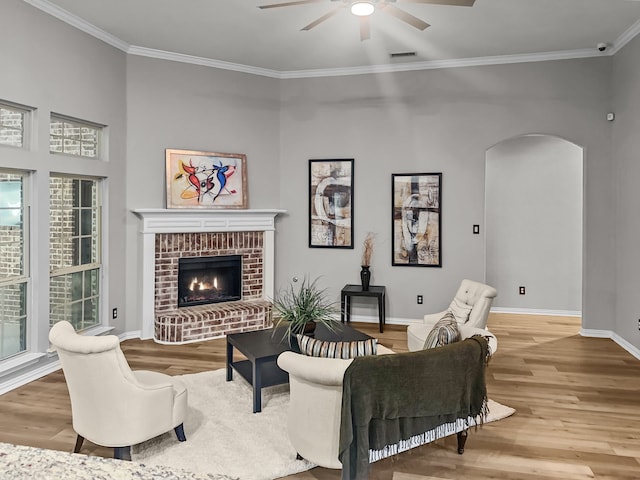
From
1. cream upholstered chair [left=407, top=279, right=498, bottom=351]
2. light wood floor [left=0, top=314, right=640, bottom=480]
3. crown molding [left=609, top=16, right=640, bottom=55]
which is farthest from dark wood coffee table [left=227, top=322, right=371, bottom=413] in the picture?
crown molding [left=609, top=16, right=640, bottom=55]

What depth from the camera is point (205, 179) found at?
596cm

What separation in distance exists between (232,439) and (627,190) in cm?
480

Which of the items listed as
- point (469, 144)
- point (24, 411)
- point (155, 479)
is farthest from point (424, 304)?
point (155, 479)

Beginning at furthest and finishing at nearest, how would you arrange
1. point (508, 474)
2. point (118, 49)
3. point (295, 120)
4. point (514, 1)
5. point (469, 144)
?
point (295, 120) < point (469, 144) < point (118, 49) < point (514, 1) < point (508, 474)

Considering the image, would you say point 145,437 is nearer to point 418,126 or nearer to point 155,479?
point 155,479

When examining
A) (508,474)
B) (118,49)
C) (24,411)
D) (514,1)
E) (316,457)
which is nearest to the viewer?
(316,457)

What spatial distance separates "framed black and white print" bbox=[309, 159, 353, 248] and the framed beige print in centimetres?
94

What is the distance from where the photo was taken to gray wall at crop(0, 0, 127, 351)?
4082 mm

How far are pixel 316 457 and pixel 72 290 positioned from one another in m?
3.51

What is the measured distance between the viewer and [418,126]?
6.24 meters

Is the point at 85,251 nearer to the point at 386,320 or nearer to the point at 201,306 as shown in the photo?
the point at 201,306

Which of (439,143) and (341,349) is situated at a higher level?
(439,143)

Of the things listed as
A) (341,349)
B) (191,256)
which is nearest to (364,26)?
(341,349)

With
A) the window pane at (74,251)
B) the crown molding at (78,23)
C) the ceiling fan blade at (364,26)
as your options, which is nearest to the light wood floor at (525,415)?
the window pane at (74,251)
